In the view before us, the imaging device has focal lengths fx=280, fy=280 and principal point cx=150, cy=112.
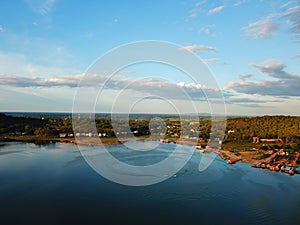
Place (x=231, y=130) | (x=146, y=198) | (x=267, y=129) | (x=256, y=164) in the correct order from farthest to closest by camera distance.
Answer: (x=231, y=130) < (x=267, y=129) < (x=256, y=164) < (x=146, y=198)

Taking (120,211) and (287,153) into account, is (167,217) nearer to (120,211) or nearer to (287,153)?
(120,211)

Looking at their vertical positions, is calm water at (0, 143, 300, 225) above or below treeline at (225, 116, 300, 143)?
below

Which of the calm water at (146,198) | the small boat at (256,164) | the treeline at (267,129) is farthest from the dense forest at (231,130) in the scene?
the calm water at (146,198)

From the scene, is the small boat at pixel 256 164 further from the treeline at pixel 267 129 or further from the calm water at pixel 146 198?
the treeline at pixel 267 129

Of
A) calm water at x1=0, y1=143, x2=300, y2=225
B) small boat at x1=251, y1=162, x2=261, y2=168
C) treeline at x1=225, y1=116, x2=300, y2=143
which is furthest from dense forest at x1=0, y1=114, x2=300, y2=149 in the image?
calm water at x1=0, y1=143, x2=300, y2=225

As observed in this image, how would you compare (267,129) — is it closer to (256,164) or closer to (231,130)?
(231,130)

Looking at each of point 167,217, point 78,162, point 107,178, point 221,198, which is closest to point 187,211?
point 167,217

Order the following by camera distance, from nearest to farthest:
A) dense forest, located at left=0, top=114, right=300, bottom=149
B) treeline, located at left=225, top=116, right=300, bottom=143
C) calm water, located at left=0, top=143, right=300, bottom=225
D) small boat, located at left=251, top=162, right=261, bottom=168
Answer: calm water, located at left=0, top=143, right=300, bottom=225 → small boat, located at left=251, top=162, right=261, bottom=168 → treeline, located at left=225, top=116, right=300, bottom=143 → dense forest, located at left=0, top=114, right=300, bottom=149

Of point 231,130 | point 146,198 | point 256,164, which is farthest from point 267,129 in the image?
point 146,198

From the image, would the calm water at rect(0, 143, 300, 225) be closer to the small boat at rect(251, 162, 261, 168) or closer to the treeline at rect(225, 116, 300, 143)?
the small boat at rect(251, 162, 261, 168)
